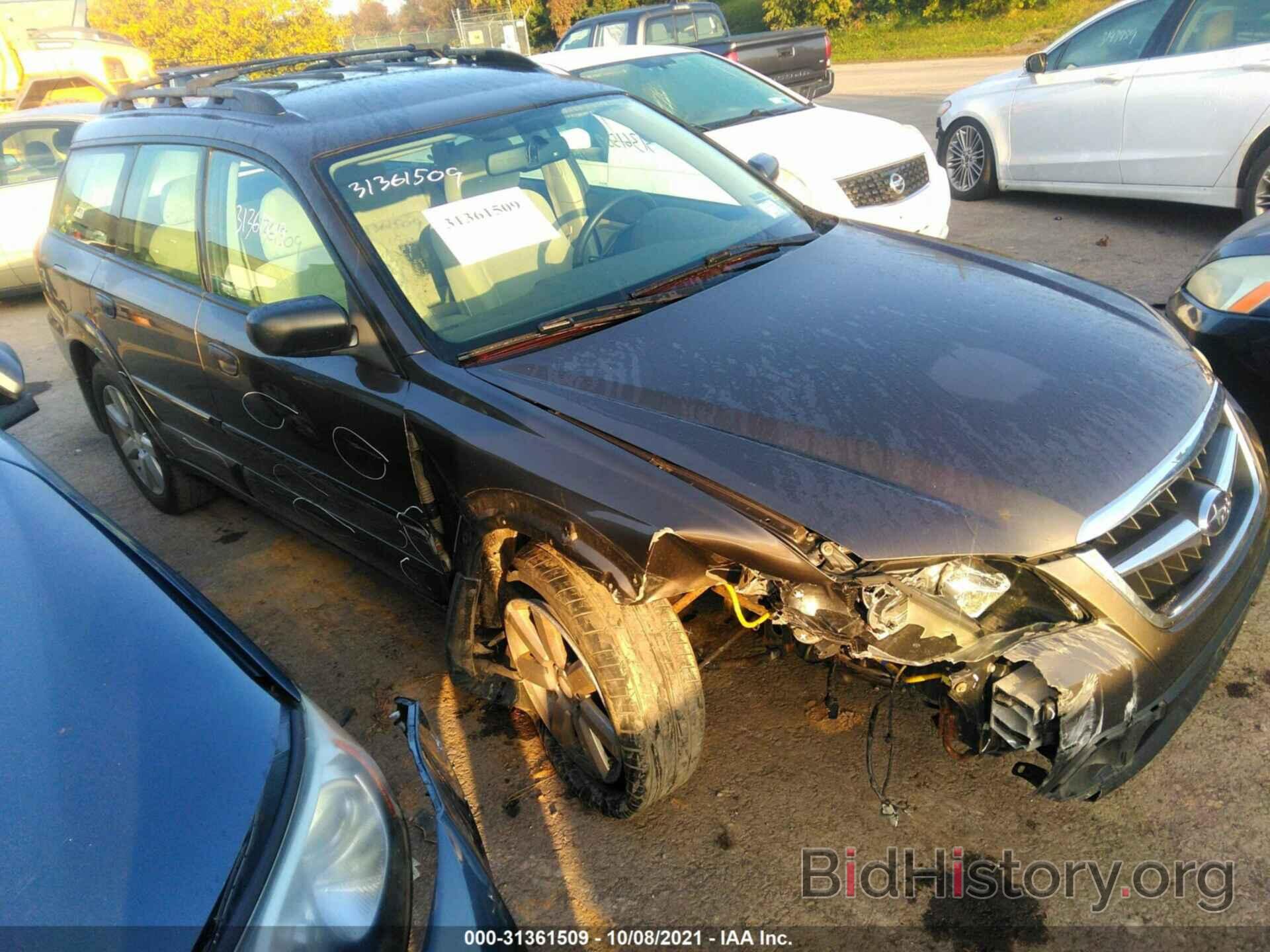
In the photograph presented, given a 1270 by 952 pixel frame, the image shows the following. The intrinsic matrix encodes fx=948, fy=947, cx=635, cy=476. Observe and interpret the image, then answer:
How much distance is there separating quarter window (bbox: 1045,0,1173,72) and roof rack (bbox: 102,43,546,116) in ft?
15.6

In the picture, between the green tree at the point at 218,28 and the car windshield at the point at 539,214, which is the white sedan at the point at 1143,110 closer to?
the car windshield at the point at 539,214

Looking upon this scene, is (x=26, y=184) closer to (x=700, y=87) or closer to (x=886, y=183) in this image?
(x=700, y=87)

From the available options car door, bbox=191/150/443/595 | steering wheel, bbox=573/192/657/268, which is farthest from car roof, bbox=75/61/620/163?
steering wheel, bbox=573/192/657/268

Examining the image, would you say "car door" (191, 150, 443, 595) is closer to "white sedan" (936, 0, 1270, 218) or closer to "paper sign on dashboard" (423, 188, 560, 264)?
"paper sign on dashboard" (423, 188, 560, 264)

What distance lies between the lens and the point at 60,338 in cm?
480

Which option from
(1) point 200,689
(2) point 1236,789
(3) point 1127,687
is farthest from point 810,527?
(2) point 1236,789

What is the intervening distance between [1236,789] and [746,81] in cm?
594

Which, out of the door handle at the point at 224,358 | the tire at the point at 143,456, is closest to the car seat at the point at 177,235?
the door handle at the point at 224,358

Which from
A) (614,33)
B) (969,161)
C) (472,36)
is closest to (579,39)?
(614,33)

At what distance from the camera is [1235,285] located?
11.0 feet

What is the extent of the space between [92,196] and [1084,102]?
249 inches

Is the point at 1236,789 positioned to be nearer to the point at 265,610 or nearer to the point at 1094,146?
the point at 265,610

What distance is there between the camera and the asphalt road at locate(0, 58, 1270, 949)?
2.15m

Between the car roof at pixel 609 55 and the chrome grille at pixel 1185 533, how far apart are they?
5.78m
